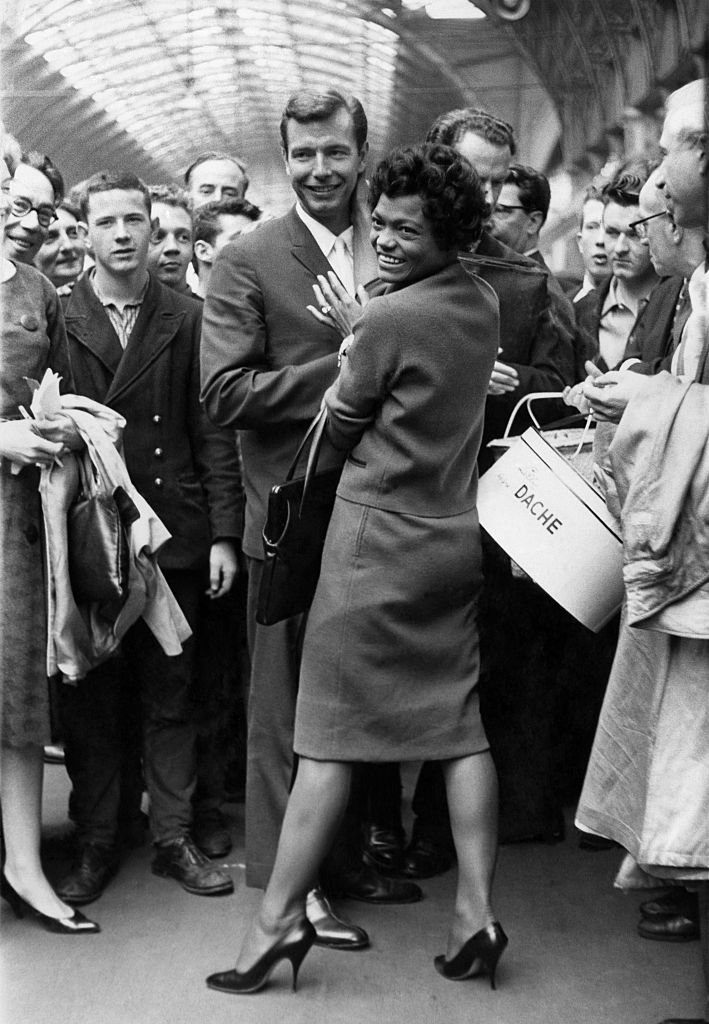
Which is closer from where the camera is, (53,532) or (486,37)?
(53,532)

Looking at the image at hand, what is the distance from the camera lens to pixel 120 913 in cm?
407

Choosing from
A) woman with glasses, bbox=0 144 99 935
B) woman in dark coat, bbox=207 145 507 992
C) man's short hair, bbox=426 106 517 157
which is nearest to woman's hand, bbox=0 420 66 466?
Answer: woman with glasses, bbox=0 144 99 935

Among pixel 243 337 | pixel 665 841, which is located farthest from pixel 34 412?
pixel 665 841

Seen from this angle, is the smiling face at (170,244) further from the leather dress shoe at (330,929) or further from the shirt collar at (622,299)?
the leather dress shoe at (330,929)

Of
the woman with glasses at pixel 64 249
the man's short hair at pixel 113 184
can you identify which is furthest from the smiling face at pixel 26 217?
the woman with glasses at pixel 64 249

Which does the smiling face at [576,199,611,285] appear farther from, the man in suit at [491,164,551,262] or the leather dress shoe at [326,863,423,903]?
the leather dress shoe at [326,863,423,903]

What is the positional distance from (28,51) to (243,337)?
1.62m

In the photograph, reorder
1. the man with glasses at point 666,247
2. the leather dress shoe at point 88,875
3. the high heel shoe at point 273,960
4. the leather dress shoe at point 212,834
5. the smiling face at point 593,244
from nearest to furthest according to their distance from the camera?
the man with glasses at point 666,247
the high heel shoe at point 273,960
the leather dress shoe at point 88,875
the leather dress shoe at point 212,834
the smiling face at point 593,244

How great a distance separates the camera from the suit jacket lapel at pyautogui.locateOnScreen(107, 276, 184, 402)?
4.32 meters

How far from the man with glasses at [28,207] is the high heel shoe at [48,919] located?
1.91m

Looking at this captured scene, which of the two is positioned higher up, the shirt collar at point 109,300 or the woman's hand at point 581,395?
the shirt collar at point 109,300

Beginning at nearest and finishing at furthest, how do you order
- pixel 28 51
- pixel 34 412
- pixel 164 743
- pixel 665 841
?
1. pixel 665 841
2. pixel 34 412
3. pixel 164 743
4. pixel 28 51

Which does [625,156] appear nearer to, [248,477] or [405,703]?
[248,477]

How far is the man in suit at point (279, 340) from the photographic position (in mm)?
3842
